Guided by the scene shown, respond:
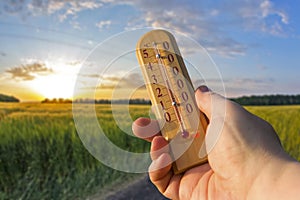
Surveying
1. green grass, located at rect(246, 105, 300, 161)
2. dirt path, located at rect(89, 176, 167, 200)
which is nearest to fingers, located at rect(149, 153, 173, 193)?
dirt path, located at rect(89, 176, 167, 200)

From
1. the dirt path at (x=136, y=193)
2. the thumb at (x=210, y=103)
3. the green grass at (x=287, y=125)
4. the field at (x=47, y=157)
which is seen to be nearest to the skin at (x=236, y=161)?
the thumb at (x=210, y=103)

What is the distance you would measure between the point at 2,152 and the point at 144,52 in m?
3.13

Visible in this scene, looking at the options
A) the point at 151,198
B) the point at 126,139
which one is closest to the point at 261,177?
the point at 151,198

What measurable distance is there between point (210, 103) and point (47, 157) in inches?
123

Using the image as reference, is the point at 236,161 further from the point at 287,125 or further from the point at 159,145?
the point at 287,125

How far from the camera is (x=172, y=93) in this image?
1.69 metres

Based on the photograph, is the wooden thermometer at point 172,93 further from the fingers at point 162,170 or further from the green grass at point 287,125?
the green grass at point 287,125

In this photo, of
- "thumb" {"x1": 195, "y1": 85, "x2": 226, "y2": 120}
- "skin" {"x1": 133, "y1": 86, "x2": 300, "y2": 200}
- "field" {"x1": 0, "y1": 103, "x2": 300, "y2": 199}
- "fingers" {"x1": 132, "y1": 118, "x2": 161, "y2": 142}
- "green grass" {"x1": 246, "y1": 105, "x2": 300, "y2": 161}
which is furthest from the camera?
"green grass" {"x1": 246, "y1": 105, "x2": 300, "y2": 161}

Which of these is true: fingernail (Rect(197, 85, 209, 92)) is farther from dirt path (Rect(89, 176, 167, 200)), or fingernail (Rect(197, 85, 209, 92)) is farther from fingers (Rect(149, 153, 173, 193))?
dirt path (Rect(89, 176, 167, 200))

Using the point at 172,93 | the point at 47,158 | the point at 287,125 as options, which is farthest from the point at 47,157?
the point at 287,125

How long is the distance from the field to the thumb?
1938 mm

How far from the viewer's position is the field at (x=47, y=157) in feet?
12.9

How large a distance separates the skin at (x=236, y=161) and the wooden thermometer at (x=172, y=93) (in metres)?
0.04

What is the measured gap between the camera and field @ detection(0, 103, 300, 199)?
3922 millimetres
